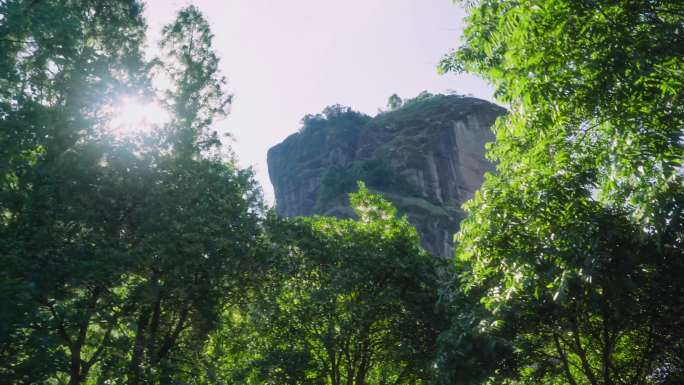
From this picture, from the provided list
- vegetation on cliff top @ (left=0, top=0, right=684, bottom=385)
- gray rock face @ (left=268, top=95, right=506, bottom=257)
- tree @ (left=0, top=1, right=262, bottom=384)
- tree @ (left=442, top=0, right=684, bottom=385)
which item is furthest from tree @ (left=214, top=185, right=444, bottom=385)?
gray rock face @ (left=268, top=95, right=506, bottom=257)

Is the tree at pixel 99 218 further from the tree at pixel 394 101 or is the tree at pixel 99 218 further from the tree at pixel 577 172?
the tree at pixel 394 101

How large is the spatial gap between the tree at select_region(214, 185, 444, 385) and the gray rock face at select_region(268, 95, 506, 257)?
1887 inches

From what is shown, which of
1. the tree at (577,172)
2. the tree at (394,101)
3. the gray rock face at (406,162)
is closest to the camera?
the tree at (577,172)

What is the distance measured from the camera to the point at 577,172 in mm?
8812

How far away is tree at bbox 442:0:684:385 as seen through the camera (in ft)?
22.1

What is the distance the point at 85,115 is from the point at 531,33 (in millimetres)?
13043

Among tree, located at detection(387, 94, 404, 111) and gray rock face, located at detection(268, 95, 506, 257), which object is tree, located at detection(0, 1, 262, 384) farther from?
tree, located at detection(387, 94, 404, 111)

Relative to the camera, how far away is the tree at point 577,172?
22.1 ft

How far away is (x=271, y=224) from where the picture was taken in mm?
17953

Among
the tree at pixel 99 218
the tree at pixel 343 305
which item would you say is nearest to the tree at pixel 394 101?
the tree at pixel 343 305

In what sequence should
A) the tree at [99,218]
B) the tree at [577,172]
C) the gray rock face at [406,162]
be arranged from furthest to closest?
the gray rock face at [406,162], the tree at [99,218], the tree at [577,172]

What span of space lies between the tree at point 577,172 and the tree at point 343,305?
4348 millimetres

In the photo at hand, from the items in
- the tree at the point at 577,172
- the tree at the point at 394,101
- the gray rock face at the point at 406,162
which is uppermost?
the tree at the point at 394,101

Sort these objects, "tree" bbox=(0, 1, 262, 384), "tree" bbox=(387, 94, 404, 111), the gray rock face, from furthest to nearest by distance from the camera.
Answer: "tree" bbox=(387, 94, 404, 111) → the gray rock face → "tree" bbox=(0, 1, 262, 384)
